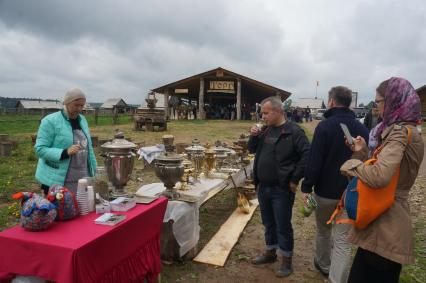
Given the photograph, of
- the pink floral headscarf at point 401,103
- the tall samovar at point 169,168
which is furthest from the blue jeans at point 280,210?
the pink floral headscarf at point 401,103

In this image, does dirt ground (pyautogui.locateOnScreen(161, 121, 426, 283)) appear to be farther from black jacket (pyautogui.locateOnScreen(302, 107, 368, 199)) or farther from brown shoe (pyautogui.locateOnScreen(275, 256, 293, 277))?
black jacket (pyautogui.locateOnScreen(302, 107, 368, 199))

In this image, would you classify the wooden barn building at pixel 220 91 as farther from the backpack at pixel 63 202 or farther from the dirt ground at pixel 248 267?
the backpack at pixel 63 202

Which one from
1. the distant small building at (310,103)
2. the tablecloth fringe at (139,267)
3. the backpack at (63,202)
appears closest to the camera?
the backpack at (63,202)

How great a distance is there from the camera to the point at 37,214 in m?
2.12

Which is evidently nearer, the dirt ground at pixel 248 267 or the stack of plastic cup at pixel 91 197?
the stack of plastic cup at pixel 91 197

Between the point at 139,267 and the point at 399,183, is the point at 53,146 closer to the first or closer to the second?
the point at 139,267

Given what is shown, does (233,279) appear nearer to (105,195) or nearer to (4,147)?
(105,195)

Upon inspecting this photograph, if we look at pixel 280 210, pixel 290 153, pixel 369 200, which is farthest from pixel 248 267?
pixel 369 200

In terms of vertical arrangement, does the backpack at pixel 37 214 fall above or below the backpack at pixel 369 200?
below

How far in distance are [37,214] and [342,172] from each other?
1.92 metres

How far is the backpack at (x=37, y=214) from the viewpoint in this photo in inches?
83.4

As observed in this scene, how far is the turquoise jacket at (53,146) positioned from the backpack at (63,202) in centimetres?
78

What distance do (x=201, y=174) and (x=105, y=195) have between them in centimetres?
221

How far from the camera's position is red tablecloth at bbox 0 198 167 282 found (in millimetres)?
1977
